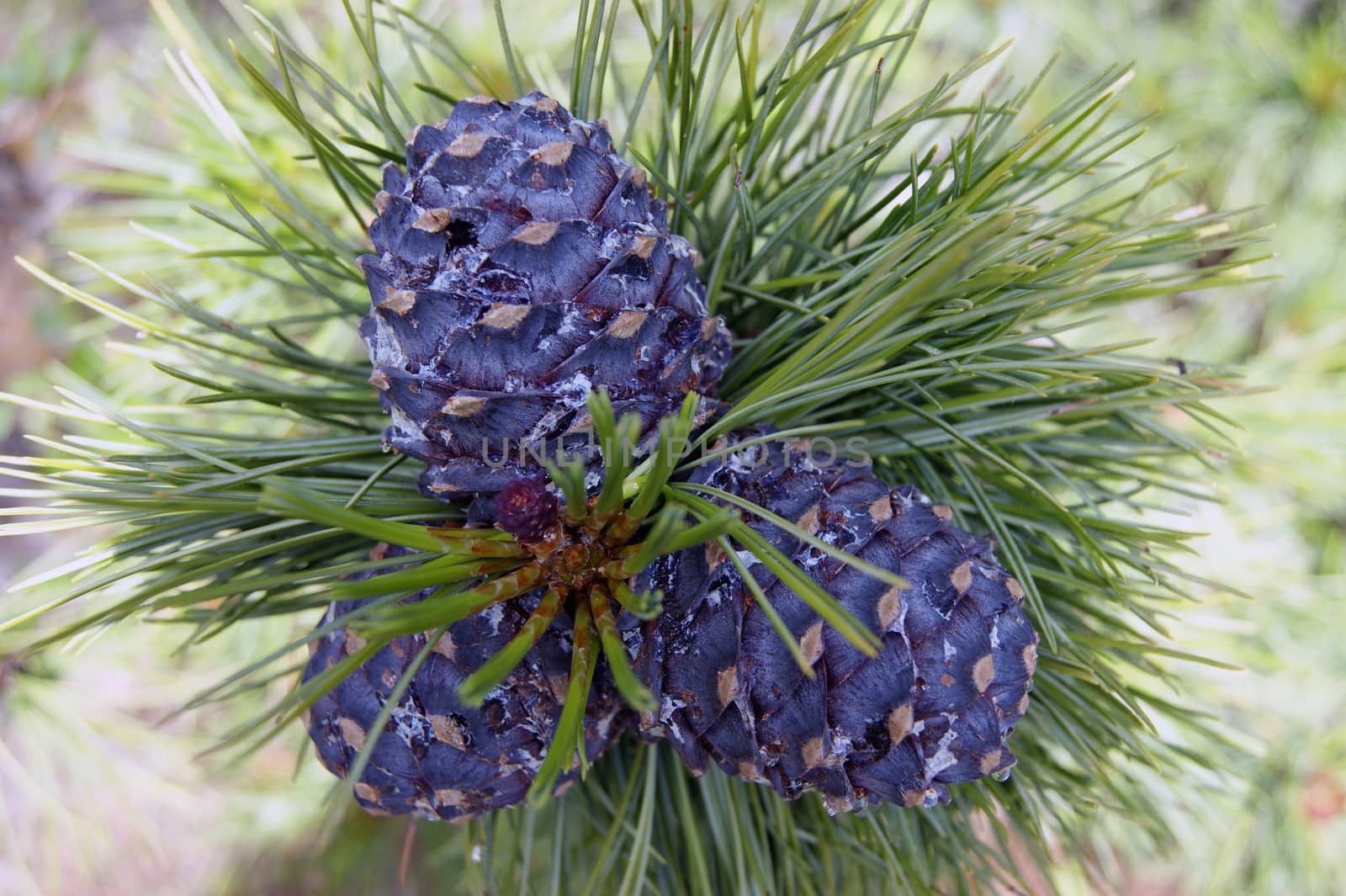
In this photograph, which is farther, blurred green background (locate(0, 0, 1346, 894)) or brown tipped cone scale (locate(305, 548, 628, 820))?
blurred green background (locate(0, 0, 1346, 894))

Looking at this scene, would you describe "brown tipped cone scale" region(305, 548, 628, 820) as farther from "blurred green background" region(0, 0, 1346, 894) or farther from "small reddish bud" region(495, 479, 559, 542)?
"blurred green background" region(0, 0, 1346, 894)

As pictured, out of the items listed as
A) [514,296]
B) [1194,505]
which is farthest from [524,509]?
[1194,505]

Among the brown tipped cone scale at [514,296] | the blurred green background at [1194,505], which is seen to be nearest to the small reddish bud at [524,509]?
the brown tipped cone scale at [514,296]

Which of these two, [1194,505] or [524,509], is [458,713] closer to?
[524,509]

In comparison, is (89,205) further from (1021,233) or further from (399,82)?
Result: (1021,233)

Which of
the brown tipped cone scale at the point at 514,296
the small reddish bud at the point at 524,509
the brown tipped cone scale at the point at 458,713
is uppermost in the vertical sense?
the brown tipped cone scale at the point at 514,296

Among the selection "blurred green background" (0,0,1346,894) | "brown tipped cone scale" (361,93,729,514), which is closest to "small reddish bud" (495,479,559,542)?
"brown tipped cone scale" (361,93,729,514)

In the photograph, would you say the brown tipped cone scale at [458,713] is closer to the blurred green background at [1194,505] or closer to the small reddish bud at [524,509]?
the small reddish bud at [524,509]
